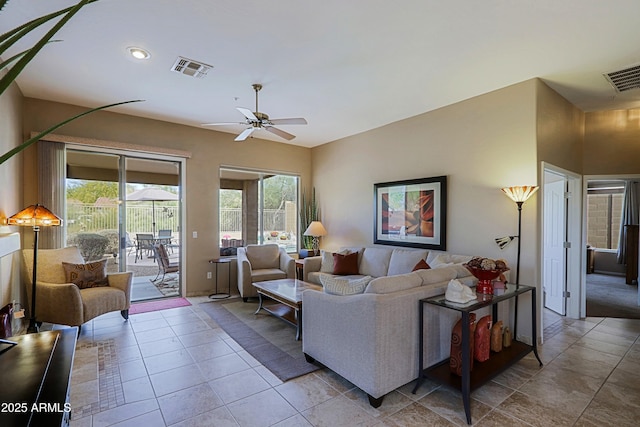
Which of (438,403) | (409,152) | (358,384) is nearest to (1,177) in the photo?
(358,384)

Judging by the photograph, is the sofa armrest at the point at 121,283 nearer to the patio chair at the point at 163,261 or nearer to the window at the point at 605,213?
the patio chair at the point at 163,261

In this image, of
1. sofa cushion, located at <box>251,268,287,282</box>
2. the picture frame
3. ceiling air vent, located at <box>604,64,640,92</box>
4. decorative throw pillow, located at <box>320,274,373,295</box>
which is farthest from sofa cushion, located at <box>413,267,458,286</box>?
sofa cushion, located at <box>251,268,287,282</box>

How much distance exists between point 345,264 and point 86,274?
364cm

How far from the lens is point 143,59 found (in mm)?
3320

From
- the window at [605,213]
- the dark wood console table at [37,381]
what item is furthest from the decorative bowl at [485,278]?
the window at [605,213]

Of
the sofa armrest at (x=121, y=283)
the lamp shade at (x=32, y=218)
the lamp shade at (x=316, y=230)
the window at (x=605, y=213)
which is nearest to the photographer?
the lamp shade at (x=32, y=218)

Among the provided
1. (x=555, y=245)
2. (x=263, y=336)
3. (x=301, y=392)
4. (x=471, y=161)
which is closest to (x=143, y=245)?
(x=263, y=336)

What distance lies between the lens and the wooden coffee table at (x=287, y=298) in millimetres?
3793

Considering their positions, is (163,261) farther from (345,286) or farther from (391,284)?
(391,284)

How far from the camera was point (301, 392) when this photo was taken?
8.89 ft

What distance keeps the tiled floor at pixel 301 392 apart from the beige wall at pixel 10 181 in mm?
1049

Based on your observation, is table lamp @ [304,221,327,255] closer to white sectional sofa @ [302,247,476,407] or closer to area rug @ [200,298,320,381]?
area rug @ [200,298,320,381]

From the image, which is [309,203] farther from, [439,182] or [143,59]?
[143,59]

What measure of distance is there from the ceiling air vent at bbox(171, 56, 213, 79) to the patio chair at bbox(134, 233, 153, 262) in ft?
10.2
